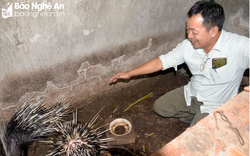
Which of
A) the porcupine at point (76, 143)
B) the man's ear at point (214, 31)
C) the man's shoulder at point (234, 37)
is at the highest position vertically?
the man's ear at point (214, 31)

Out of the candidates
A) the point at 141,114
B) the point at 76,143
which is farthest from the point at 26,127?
the point at 141,114

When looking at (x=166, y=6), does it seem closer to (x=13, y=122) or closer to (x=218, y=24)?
(x=218, y=24)

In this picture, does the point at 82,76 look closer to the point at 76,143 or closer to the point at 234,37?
the point at 76,143

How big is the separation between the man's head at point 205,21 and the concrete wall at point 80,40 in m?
1.09

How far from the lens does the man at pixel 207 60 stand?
7.23 ft

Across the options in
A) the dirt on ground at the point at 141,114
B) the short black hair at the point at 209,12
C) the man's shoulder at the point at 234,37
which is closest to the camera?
the short black hair at the point at 209,12

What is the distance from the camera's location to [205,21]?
7.14ft

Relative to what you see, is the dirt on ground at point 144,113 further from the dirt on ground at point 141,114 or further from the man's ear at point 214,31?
the man's ear at point 214,31

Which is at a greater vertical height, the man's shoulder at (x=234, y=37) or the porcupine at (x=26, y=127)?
the man's shoulder at (x=234, y=37)

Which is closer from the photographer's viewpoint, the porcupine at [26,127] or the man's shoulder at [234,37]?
the man's shoulder at [234,37]

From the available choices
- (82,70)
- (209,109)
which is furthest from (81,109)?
(209,109)

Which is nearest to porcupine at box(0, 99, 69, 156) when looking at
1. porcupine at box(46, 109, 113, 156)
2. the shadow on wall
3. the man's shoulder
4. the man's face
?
the shadow on wall

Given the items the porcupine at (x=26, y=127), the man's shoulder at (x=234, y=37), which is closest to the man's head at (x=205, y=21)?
the man's shoulder at (x=234, y=37)

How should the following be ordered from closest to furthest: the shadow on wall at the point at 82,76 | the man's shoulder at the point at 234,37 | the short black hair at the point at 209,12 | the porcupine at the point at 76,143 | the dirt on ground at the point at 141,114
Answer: the short black hair at the point at 209,12 < the man's shoulder at the point at 234,37 < the porcupine at the point at 76,143 < the shadow on wall at the point at 82,76 < the dirt on ground at the point at 141,114
